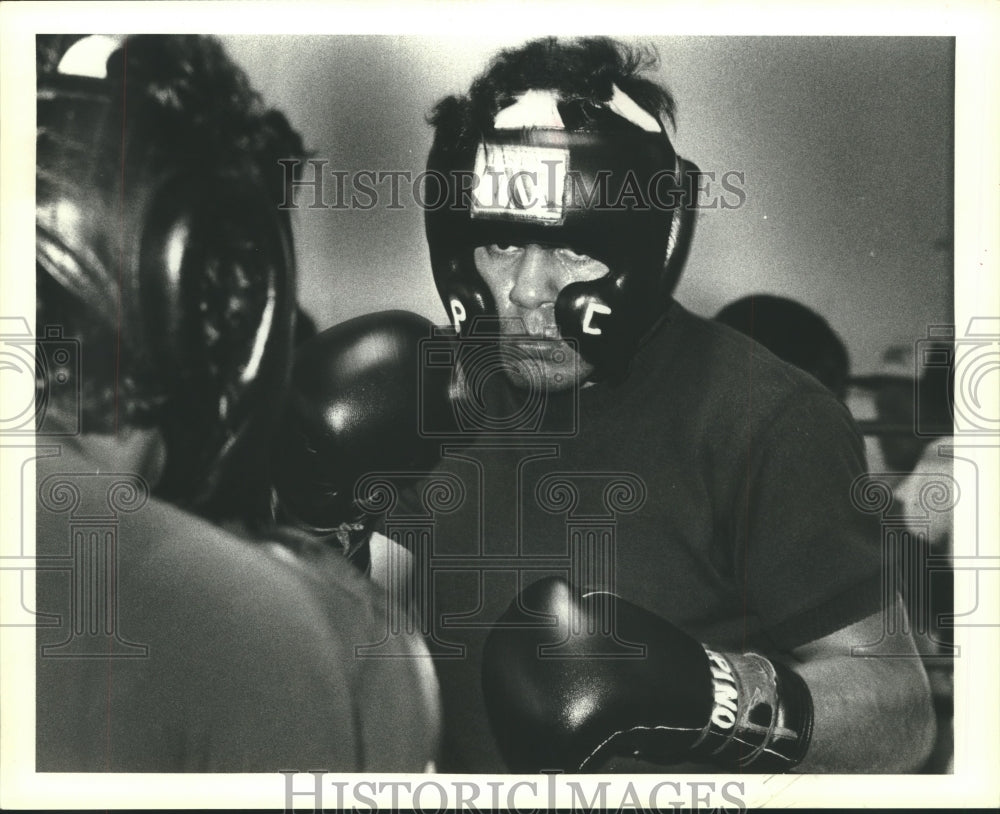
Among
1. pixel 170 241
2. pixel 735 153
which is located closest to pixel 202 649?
pixel 170 241

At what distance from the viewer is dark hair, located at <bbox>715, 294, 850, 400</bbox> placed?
1628mm

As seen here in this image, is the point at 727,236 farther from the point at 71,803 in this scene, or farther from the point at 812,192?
the point at 71,803

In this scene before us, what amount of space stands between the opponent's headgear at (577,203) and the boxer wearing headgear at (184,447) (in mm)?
209

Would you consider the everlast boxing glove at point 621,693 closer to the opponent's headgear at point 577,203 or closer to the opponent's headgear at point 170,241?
the opponent's headgear at point 577,203

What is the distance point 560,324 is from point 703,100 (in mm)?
448

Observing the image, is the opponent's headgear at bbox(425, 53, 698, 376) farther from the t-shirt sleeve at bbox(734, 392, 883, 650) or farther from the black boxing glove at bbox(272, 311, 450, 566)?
the t-shirt sleeve at bbox(734, 392, 883, 650)

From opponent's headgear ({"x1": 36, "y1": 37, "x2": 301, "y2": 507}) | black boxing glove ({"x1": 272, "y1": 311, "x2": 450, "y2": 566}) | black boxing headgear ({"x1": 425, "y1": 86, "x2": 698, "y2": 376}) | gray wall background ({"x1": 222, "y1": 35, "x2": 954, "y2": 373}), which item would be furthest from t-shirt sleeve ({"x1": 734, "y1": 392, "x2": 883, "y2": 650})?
opponent's headgear ({"x1": 36, "y1": 37, "x2": 301, "y2": 507})

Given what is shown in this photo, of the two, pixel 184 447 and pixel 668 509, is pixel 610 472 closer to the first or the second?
pixel 668 509

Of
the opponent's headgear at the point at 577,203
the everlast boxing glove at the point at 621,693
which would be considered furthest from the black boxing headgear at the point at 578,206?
the everlast boxing glove at the point at 621,693

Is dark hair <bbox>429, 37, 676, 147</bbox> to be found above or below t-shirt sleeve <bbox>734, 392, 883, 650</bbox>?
above

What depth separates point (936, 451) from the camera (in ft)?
5.41

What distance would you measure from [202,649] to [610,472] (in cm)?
76

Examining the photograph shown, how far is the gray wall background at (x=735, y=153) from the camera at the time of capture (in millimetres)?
1627

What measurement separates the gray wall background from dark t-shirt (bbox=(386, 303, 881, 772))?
140 mm
